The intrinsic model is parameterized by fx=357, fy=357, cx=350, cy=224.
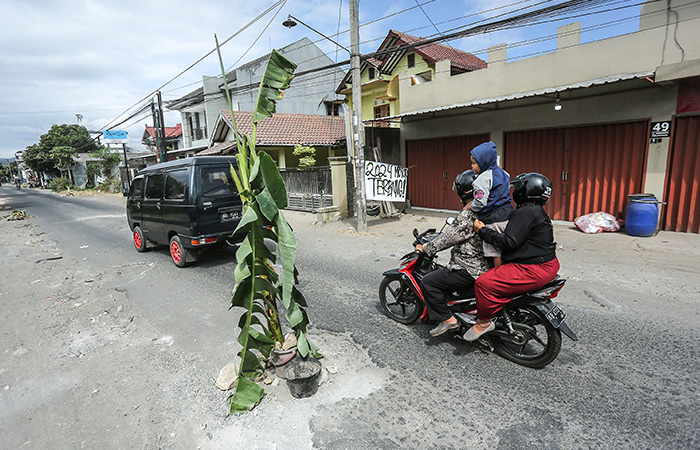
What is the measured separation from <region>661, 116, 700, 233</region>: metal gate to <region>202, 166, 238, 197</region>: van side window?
9.66m

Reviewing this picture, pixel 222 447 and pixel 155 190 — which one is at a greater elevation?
pixel 155 190

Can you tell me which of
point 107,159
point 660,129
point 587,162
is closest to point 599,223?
point 587,162

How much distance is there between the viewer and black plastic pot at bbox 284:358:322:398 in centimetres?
289

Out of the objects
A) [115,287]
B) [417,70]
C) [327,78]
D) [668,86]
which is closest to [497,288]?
[115,287]

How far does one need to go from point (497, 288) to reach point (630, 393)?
1.29 metres

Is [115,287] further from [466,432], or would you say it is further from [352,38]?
[352,38]

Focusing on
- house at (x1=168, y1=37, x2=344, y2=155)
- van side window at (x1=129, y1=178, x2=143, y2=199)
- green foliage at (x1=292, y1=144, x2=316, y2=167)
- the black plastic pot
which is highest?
house at (x1=168, y1=37, x2=344, y2=155)

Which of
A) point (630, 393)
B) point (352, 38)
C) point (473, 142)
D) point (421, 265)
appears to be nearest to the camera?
point (630, 393)

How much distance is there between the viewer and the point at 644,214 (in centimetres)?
792

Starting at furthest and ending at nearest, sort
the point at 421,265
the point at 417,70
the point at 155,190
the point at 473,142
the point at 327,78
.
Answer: the point at 327,78
the point at 417,70
the point at 473,142
the point at 155,190
the point at 421,265

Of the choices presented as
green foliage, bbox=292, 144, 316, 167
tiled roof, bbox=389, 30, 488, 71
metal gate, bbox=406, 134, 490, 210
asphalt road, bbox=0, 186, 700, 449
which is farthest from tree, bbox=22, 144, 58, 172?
asphalt road, bbox=0, 186, 700, 449

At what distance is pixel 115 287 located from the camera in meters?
6.16

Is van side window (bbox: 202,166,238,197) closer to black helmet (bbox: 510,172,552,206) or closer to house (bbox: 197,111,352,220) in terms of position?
house (bbox: 197,111,352,220)

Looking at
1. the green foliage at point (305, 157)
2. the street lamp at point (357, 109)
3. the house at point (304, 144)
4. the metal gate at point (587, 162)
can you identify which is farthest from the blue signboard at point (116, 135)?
the metal gate at point (587, 162)
